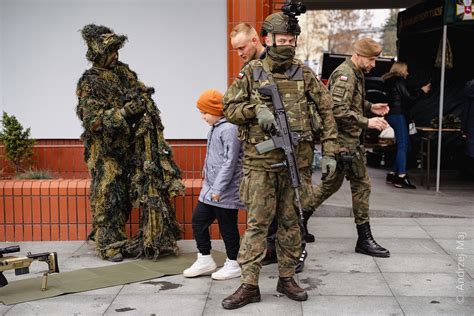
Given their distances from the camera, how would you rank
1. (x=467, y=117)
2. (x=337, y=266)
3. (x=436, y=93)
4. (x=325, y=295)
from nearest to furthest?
(x=325, y=295)
(x=337, y=266)
(x=467, y=117)
(x=436, y=93)

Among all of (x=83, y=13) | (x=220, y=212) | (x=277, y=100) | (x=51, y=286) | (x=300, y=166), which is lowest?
(x=51, y=286)

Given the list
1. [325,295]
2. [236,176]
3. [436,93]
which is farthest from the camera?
[436,93]

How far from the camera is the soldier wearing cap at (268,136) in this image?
4.40 m

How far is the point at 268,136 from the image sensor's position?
14.4 feet

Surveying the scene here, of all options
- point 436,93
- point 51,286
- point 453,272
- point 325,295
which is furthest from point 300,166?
point 436,93

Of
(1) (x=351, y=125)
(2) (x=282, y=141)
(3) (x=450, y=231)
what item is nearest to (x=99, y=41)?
(2) (x=282, y=141)

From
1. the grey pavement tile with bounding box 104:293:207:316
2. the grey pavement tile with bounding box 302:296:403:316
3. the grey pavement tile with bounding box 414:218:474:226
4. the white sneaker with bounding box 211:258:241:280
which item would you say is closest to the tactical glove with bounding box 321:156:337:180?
the grey pavement tile with bounding box 302:296:403:316

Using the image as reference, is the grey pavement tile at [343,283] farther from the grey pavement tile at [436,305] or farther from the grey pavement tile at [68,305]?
the grey pavement tile at [68,305]

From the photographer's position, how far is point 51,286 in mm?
4887

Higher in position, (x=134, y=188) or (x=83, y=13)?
(x=83, y=13)

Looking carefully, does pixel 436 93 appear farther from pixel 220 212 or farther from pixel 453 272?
pixel 220 212

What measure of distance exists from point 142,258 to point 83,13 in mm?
2902

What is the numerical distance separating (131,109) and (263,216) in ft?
5.33

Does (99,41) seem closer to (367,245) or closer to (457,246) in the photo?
(367,245)
